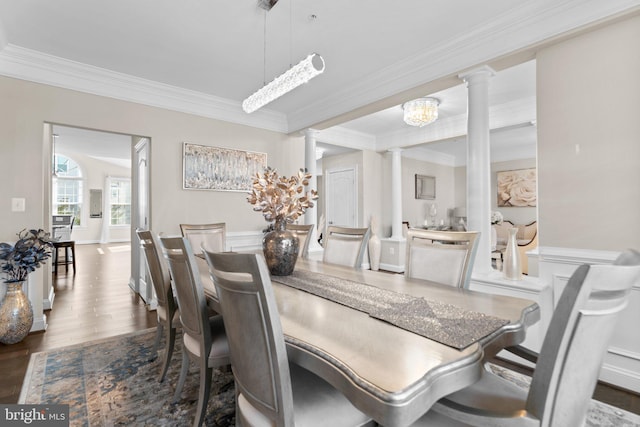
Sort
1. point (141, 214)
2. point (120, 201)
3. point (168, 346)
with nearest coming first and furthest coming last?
point (168, 346) → point (141, 214) → point (120, 201)

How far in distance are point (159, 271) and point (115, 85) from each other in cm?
246

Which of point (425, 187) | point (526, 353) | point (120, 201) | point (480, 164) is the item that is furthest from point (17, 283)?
point (120, 201)

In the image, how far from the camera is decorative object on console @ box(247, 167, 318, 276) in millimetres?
1898

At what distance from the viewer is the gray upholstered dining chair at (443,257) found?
1.73 metres

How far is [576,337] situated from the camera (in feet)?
2.37

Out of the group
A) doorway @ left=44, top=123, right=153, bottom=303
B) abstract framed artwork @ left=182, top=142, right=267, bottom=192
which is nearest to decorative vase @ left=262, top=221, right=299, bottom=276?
abstract framed artwork @ left=182, top=142, right=267, bottom=192

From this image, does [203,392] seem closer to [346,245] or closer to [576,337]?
[346,245]

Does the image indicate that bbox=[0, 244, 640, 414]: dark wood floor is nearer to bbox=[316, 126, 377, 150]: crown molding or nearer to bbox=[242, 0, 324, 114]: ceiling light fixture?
bbox=[242, 0, 324, 114]: ceiling light fixture

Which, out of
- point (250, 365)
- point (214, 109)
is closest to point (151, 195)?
point (214, 109)

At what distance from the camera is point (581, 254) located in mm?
2053

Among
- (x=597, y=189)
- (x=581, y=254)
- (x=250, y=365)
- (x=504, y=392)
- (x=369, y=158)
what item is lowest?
(x=504, y=392)

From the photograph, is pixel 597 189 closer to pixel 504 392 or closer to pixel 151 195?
pixel 504 392

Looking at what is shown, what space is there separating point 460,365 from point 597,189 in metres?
1.96

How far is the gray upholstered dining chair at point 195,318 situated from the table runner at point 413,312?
47cm
